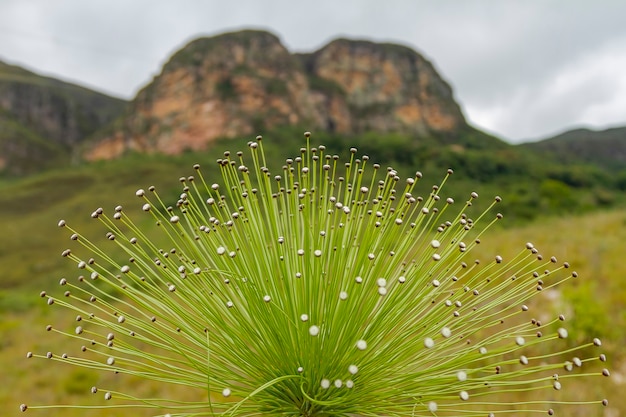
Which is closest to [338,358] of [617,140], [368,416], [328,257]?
[368,416]

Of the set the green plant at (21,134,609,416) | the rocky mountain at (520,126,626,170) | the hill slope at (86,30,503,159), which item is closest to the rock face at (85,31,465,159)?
the hill slope at (86,30,503,159)

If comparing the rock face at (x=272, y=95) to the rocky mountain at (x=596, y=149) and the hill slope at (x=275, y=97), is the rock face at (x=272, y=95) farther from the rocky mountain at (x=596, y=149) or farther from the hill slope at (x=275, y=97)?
the rocky mountain at (x=596, y=149)

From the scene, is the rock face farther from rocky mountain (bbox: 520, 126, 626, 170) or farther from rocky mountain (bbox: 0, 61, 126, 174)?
rocky mountain (bbox: 520, 126, 626, 170)

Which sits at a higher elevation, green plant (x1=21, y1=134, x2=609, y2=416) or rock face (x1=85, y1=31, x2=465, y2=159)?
rock face (x1=85, y1=31, x2=465, y2=159)

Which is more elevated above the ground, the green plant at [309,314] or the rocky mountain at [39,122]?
the rocky mountain at [39,122]

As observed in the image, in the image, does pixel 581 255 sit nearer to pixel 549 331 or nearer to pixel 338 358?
pixel 549 331

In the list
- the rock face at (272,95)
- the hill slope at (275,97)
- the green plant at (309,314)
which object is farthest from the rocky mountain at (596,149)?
the green plant at (309,314)
